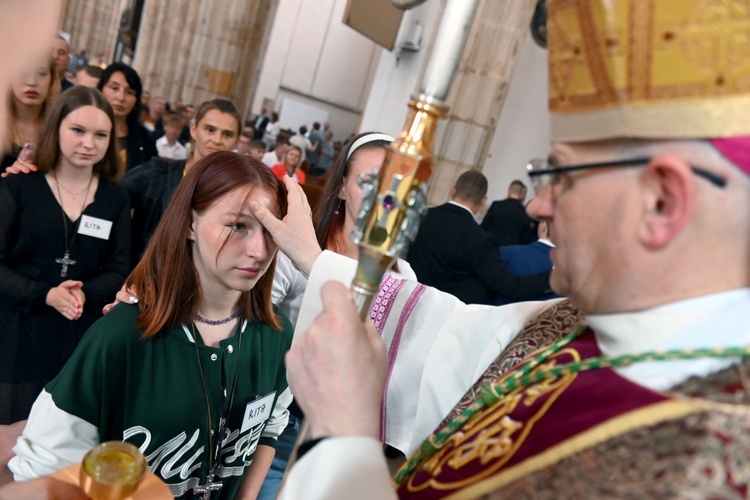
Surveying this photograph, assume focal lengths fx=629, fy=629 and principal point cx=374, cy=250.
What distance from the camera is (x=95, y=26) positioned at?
21.7 m

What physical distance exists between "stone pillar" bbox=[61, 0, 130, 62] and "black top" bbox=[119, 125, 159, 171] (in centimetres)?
1923

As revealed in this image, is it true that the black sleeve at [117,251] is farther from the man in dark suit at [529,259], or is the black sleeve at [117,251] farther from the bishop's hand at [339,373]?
the man in dark suit at [529,259]

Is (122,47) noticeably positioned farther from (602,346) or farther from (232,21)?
(602,346)

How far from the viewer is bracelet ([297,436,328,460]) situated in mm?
990

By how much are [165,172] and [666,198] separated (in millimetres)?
3166

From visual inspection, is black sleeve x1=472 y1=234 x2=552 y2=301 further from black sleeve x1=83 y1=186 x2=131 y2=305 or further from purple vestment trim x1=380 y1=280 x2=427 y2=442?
purple vestment trim x1=380 y1=280 x2=427 y2=442

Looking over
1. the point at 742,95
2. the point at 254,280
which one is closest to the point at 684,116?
the point at 742,95

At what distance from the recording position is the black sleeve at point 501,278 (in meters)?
4.13

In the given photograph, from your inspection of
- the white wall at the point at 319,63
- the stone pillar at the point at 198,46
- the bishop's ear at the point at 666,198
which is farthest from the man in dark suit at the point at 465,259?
the white wall at the point at 319,63

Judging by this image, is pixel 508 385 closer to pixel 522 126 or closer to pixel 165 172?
pixel 165 172

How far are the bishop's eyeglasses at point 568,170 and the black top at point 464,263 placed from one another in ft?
9.95

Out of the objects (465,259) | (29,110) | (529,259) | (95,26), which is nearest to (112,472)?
(29,110)

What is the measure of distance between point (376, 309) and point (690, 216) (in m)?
1.07

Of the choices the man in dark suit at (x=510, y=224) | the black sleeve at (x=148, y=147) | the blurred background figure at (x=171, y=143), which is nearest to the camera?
the black sleeve at (x=148, y=147)
